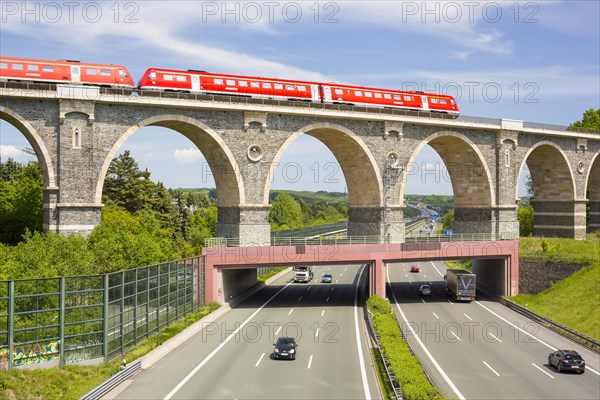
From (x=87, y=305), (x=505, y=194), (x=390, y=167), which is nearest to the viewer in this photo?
(x=87, y=305)

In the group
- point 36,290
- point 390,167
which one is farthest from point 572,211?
point 36,290

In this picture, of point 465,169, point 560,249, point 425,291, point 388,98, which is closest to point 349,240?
point 425,291

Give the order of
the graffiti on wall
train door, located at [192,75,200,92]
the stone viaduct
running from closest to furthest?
1. the graffiti on wall
2. the stone viaduct
3. train door, located at [192,75,200,92]

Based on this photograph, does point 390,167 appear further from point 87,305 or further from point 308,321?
point 87,305

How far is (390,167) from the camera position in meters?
60.0

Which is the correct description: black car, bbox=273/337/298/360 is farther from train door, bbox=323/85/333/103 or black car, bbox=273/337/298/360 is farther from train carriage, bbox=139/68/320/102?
train door, bbox=323/85/333/103

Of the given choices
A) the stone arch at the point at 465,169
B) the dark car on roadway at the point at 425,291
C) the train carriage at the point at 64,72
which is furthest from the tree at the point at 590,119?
the train carriage at the point at 64,72

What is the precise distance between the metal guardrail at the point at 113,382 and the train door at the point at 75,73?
25.6 m

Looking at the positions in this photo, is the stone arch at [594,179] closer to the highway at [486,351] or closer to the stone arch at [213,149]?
the highway at [486,351]

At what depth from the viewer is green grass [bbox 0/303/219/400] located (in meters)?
26.8

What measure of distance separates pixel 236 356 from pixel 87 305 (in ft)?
31.9

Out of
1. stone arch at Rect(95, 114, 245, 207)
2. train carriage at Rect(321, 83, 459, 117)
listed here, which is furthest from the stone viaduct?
train carriage at Rect(321, 83, 459, 117)

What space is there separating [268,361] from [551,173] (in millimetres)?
56860

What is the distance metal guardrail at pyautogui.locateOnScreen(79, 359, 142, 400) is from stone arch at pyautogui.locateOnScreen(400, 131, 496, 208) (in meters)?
41.4
